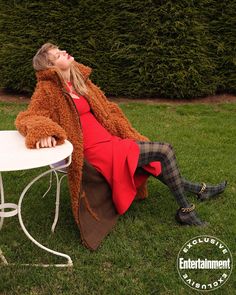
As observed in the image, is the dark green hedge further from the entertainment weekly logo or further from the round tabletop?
the round tabletop

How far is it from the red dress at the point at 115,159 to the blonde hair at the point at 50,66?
2.4 inches

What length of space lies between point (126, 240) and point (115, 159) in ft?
1.87

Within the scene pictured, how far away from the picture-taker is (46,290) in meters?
2.71

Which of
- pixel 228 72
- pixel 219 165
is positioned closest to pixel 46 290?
pixel 219 165

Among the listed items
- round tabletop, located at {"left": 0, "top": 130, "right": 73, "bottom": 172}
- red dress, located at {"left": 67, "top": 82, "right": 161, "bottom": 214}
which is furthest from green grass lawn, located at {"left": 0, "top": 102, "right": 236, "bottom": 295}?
round tabletop, located at {"left": 0, "top": 130, "right": 73, "bottom": 172}

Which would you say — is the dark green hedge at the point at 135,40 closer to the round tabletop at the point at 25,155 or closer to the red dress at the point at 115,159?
the red dress at the point at 115,159

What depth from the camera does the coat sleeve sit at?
2.76 metres

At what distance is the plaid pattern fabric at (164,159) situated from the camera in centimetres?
329

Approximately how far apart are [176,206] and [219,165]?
1.06 metres

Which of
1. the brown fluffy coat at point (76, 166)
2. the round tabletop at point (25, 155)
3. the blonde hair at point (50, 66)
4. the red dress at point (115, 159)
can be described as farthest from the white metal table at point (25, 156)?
the blonde hair at point (50, 66)

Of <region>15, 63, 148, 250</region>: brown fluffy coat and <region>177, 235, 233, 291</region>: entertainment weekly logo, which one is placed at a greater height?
<region>15, 63, 148, 250</region>: brown fluffy coat

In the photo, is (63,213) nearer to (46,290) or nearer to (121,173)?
(121,173)

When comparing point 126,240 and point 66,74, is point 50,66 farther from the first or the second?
point 126,240

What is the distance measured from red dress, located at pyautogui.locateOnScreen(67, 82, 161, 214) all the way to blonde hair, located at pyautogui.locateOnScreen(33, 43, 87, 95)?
0.20 feet
